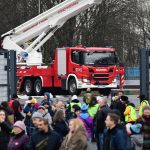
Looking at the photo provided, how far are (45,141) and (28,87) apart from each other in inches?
1133

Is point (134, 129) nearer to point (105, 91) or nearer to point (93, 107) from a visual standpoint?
point (93, 107)

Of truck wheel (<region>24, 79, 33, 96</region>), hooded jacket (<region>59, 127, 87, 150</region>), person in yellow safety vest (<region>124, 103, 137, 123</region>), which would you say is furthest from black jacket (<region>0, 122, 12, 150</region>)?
truck wheel (<region>24, 79, 33, 96</region>)

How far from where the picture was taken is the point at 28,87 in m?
37.8

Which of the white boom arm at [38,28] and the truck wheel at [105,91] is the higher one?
the white boom arm at [38,28]

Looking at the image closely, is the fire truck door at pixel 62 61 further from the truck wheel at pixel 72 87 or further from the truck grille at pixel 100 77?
the truck grille at pixel 100 77

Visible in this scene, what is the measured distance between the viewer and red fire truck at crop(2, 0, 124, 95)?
35.1m

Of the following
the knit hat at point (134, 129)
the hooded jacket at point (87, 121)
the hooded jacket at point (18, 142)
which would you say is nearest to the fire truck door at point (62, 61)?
the hooded jacket at point (87, 121)

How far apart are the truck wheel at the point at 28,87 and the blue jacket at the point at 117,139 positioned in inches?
1106

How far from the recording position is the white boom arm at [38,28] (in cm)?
3797

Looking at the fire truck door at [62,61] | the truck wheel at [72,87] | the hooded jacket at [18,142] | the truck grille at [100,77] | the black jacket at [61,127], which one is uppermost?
the fire truck door at [62,61]

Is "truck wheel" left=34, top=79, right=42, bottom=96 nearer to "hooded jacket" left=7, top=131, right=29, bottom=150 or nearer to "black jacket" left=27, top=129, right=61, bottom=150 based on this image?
"hooded jacket" left=7, top=131, right=29, bottom=150

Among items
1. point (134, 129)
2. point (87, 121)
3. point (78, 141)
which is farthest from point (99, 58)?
point (78, 141)

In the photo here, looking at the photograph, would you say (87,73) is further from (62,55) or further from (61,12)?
(61,12)

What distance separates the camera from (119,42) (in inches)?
2504
